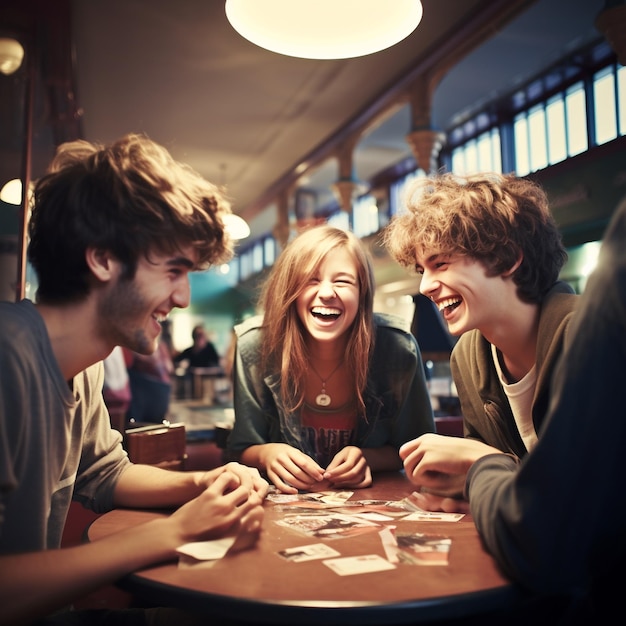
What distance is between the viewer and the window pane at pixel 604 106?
20.5ft

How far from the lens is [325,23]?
232 cm

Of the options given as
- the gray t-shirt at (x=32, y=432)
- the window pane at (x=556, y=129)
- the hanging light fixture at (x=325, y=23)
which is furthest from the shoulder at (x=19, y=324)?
the window pane at (x=556, y=129)

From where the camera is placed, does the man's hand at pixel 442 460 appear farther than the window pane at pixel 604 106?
No

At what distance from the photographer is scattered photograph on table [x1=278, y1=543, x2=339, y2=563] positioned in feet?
3.53

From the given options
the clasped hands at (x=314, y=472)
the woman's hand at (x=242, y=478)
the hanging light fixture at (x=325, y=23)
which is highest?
the hanging light fixture at (x=325, y=23)

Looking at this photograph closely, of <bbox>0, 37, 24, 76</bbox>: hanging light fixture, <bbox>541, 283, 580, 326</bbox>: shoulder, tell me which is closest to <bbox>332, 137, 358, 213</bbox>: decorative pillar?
<bbox>0, 37, 24, 76</bbox>: hanging light fixture

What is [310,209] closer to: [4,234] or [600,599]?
[4,234]

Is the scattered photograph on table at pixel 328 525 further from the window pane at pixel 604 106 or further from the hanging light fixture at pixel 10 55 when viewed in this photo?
the window pane at pixel 604 106

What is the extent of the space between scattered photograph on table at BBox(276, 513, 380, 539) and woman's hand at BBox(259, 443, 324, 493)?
320mm

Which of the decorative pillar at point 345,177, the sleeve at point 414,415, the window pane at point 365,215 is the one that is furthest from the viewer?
the window pane at point 365,215

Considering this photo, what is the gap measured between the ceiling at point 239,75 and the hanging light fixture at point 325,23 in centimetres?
215

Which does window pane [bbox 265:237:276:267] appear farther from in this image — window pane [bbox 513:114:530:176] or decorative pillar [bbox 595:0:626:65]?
decorative pillar [bbox 595:0:626:65]

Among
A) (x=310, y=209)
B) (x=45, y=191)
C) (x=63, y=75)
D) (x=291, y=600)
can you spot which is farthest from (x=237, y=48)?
(x=310, y=209)

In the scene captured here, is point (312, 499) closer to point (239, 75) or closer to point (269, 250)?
point (239, 75)
